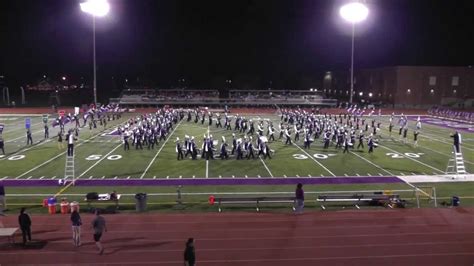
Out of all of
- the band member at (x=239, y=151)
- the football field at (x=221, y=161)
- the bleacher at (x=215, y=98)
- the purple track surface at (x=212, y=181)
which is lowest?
the purple track surface at (x=212, y=181)

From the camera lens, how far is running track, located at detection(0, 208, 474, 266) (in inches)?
370

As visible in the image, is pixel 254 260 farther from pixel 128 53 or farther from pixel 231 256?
pixel 128 53

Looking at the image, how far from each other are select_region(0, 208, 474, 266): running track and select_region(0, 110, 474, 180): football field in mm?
5230

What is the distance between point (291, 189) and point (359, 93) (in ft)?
180

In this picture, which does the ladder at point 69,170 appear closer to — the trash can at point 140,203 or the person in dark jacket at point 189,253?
the trash can at point 140,203

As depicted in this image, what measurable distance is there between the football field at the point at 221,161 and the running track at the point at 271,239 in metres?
5.23

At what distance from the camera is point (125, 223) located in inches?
456

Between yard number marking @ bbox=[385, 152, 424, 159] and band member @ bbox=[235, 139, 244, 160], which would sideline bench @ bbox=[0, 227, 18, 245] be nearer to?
band member @ bbox=[235, 139, 244, 160]

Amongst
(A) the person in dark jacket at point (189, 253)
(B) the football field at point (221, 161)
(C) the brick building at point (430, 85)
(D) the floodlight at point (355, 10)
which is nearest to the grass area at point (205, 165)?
(B) the football field at point (221, 161)

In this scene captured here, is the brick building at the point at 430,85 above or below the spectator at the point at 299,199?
above

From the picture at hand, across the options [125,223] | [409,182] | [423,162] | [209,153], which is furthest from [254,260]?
[423,162]

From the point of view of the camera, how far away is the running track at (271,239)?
940cm

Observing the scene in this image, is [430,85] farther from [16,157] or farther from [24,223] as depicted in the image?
[24,223]

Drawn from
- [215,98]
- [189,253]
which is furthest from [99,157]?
[215,98]
